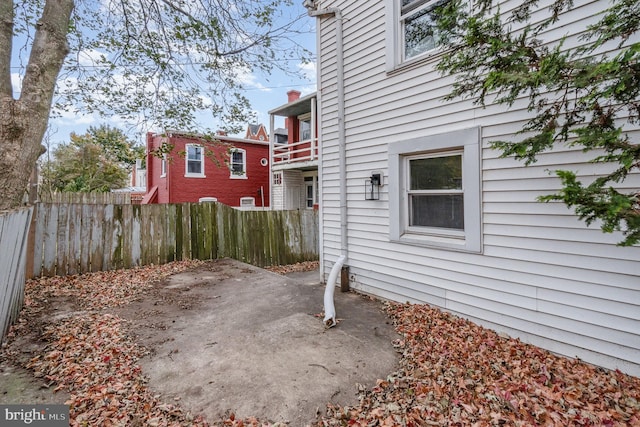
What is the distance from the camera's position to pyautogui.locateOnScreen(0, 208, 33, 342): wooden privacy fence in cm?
290

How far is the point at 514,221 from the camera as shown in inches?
126

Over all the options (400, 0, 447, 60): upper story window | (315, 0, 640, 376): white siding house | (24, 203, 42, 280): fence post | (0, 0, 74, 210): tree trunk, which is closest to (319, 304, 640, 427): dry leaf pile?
(315, 0, 640, 376): white siding house

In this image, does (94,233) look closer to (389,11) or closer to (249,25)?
(249,25)

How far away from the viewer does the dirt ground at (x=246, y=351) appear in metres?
2.30

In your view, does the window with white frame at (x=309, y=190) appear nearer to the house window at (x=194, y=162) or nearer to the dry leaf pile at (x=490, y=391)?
the house window at (x=194, y=162)

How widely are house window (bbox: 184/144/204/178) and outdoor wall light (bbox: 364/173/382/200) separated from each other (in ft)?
41.1

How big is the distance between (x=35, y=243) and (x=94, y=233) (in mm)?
894

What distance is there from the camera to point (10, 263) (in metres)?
3.23

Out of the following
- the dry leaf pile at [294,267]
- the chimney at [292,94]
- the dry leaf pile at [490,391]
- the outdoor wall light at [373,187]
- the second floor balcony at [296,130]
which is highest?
the chimney at [292,94]

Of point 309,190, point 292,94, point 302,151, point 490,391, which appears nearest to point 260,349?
point 490,391

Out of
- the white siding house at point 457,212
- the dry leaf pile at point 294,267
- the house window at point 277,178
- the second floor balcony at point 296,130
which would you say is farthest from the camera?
the house window at point 277,178

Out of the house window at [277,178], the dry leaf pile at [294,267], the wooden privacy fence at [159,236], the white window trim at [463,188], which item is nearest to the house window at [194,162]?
the house window at [277,178]

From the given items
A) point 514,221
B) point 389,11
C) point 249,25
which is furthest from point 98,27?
point 514,221

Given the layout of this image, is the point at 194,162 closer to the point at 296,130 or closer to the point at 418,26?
the point at 296,130
